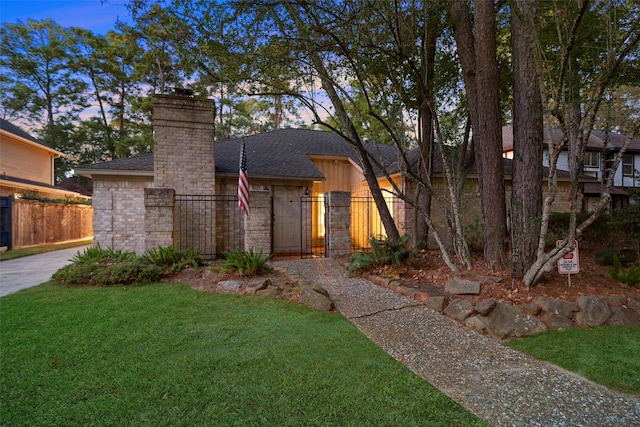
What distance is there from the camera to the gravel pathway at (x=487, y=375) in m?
2.31

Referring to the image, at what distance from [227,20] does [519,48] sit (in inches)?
205

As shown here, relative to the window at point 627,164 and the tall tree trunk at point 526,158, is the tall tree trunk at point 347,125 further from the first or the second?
the window at point 627,164

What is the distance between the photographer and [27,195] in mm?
13531

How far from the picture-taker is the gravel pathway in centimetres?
231

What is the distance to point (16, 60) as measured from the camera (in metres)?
20.2

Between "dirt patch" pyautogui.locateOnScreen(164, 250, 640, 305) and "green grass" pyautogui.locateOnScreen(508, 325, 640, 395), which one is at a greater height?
"dirt patch" pyautogui.locateOnScreen(164, 250, 640, 305)

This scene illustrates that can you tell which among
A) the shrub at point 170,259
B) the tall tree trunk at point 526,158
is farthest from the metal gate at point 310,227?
the tall tree trunk at point 526,158

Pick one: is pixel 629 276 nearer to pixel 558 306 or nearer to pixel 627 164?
pixel 558 306

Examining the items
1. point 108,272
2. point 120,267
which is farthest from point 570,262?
point 108,272

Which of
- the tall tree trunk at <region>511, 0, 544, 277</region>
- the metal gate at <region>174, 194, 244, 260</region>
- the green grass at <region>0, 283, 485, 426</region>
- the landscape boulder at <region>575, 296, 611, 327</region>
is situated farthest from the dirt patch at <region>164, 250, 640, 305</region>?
the metal gate at <region>174, 194, 244, 260</region>

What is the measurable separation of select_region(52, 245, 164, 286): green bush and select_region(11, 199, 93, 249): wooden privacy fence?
28.9 feet

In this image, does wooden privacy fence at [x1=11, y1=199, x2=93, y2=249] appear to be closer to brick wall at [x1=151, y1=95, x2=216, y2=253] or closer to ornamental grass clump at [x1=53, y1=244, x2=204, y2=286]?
brick wall at [x1=151, y1=95, x2=216, y2=253]

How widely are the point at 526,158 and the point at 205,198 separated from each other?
27.2ft

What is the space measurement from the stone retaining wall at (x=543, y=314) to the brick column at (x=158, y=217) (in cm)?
651
